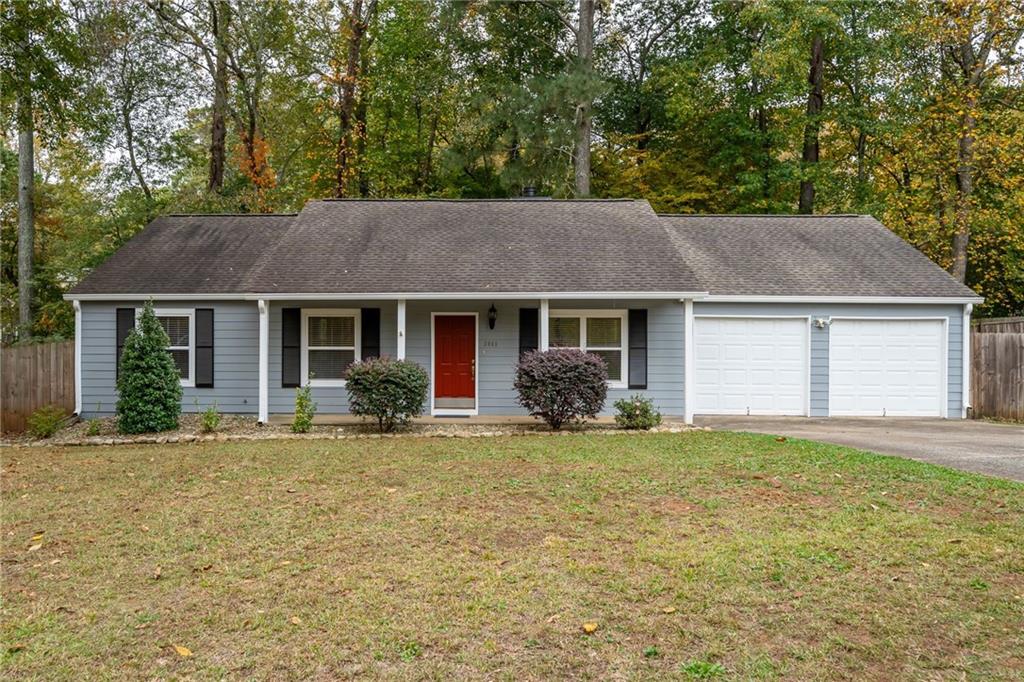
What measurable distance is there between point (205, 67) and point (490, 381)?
15.8 m

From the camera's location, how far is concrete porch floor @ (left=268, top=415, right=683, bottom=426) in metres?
11.8

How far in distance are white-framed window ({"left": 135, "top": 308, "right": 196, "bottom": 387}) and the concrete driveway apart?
1011cm

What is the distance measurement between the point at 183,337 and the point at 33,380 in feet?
8.71

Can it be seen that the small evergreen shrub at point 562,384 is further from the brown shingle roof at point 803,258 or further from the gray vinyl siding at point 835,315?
the brown shingle roof at point 803,258

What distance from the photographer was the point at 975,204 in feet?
57.8

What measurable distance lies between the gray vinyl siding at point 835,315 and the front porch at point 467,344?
1.48 m

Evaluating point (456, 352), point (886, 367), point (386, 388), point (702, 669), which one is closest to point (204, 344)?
point (386, 388)

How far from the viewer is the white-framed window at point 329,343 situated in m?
12.6

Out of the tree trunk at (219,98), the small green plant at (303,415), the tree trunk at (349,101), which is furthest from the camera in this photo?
the tree trunk at (349,101)

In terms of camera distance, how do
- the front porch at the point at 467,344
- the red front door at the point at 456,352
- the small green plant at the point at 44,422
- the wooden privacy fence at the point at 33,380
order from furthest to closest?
the red front door at the point at 456,352
the front porch at the point at 467,344
the wooden privacy fence at the point at 33,380
the small green plant at the point at 44,422

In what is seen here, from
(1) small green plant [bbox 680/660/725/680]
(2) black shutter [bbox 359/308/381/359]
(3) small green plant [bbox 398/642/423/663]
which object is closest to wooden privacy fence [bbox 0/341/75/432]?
(2) black shutter [bbox 359/308/381/359]

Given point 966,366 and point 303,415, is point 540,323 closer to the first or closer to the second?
point 303,415

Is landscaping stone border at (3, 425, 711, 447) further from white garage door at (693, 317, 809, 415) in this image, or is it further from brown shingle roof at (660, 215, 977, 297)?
brown shingle roof at (660, 215, 977, 297)

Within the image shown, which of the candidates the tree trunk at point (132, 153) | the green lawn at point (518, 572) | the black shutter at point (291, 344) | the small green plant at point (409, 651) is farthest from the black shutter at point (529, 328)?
the tree trunk at point (132, 153)
